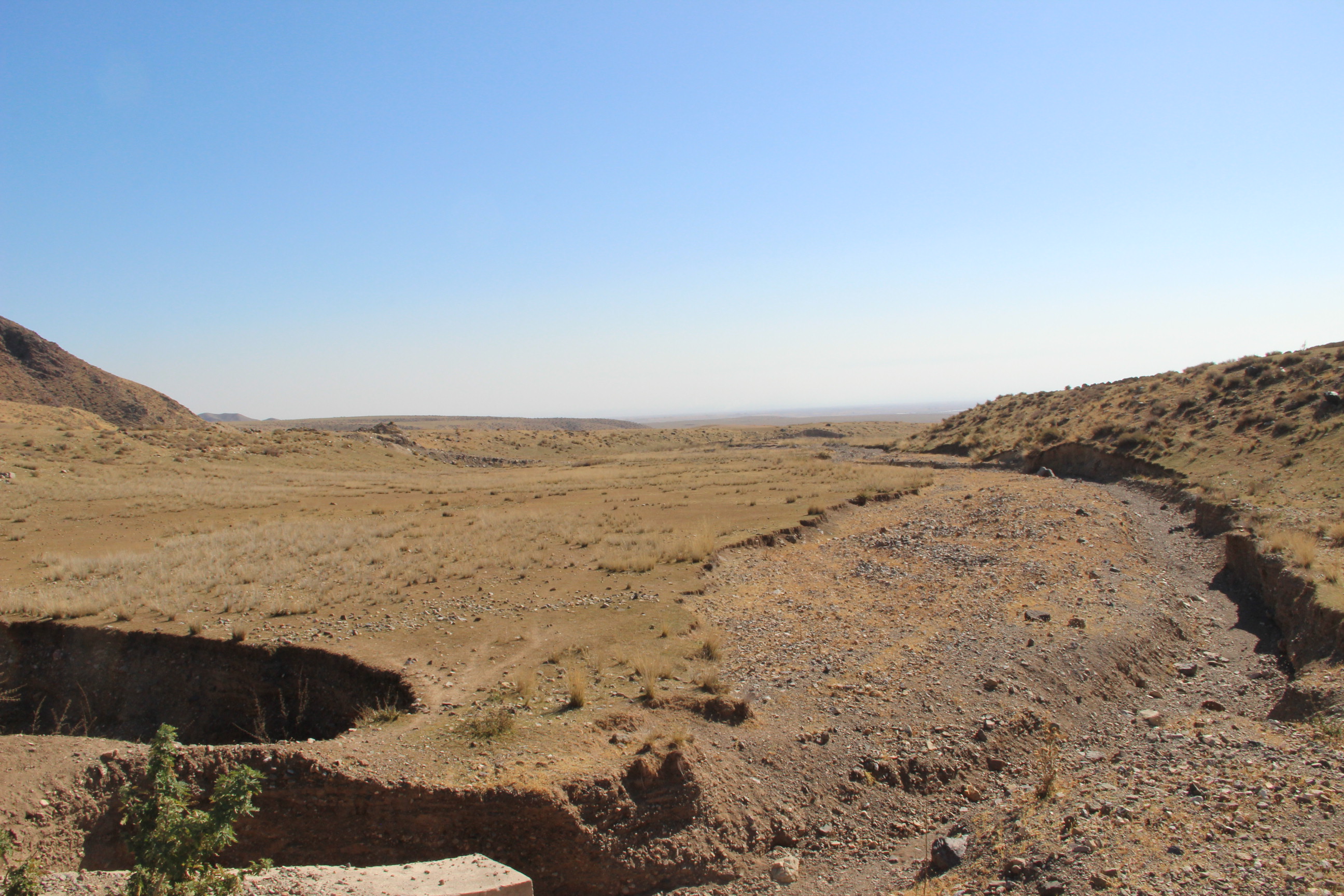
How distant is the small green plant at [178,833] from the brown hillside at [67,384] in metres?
93.5

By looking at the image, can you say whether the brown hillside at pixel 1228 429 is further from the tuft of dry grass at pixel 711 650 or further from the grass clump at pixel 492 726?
the grass clump at pixel 492 726

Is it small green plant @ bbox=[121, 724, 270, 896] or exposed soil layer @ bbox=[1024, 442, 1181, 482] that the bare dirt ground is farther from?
exposed soil layer @ bbox=[1024, 442, 1181, 482]

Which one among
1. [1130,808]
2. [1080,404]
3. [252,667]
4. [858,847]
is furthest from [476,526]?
[1080,404]

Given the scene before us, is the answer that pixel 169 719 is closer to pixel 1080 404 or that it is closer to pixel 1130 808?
pixel 1130 808

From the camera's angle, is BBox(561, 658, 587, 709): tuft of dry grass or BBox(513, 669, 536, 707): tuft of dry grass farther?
BBox(513, 669, 536, 707): tuft of dry grass

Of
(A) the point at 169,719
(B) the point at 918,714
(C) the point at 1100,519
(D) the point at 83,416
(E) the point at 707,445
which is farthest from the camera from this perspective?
(E) the point at 707,445

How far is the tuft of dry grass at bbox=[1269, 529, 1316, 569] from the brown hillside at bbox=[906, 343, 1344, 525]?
1.56 meters

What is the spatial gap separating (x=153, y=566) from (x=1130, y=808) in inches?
829

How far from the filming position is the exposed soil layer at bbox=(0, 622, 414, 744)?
37.2 ft

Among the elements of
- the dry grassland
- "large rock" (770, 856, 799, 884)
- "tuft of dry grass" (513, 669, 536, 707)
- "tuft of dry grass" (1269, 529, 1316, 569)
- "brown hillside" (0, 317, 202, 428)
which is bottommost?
"large rock" (770, 856, 799, 884)

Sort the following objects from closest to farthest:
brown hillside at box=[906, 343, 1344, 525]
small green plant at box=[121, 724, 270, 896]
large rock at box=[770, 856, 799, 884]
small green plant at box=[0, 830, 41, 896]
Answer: small green plant at box=[0, 830, 41, 896]
small green plant at box=[121, 724, 270, 896]
large rock at box=[770, 856, 799, 884]
brown hillside at box=[906, 343, 1344, 525]

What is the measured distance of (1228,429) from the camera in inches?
1134

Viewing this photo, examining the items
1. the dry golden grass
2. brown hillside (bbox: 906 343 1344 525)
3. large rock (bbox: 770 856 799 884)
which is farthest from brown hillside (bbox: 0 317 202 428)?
large rock (bbox: 770 856 799 884)

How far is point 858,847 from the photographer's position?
7535 mm
